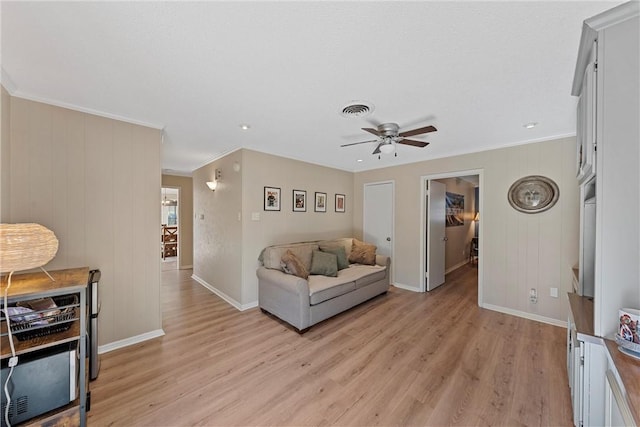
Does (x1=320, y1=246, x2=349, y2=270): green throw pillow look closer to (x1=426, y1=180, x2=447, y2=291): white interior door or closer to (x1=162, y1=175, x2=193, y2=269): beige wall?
(x1=426, y1=180, x2=447, y2=291): white interior door

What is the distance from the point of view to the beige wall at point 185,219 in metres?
5.93

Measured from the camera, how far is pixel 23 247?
4.48ft

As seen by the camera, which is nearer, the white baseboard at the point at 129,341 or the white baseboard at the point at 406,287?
the white baseboard at the point at 129,341

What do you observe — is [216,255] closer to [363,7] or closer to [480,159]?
[363,7]

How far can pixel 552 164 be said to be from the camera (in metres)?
3.05

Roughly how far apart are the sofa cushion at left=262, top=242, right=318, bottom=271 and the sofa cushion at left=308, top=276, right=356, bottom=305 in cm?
37

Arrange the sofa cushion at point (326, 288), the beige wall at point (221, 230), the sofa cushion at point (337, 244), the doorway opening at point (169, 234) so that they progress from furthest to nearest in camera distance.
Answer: the doorway opening at point (169, 234), the sofa cushion at point (337, 244), the beige wall at point (221, 230), the sofa cushion at point (326, 288)

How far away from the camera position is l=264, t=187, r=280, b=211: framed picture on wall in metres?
3.76

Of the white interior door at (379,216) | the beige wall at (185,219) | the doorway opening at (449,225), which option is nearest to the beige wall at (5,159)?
the beige wall at (185,219)

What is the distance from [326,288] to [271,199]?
64.9 inches

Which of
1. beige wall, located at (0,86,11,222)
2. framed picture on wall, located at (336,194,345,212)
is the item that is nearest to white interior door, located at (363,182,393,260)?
framed picture on wall, located at (336,194,345,212)

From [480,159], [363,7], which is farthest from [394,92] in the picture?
[480,159]

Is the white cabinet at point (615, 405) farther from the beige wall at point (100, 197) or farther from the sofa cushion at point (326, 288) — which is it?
A: the beige wall at point (100, 197)

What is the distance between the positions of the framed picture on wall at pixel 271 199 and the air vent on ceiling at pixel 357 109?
187cm
